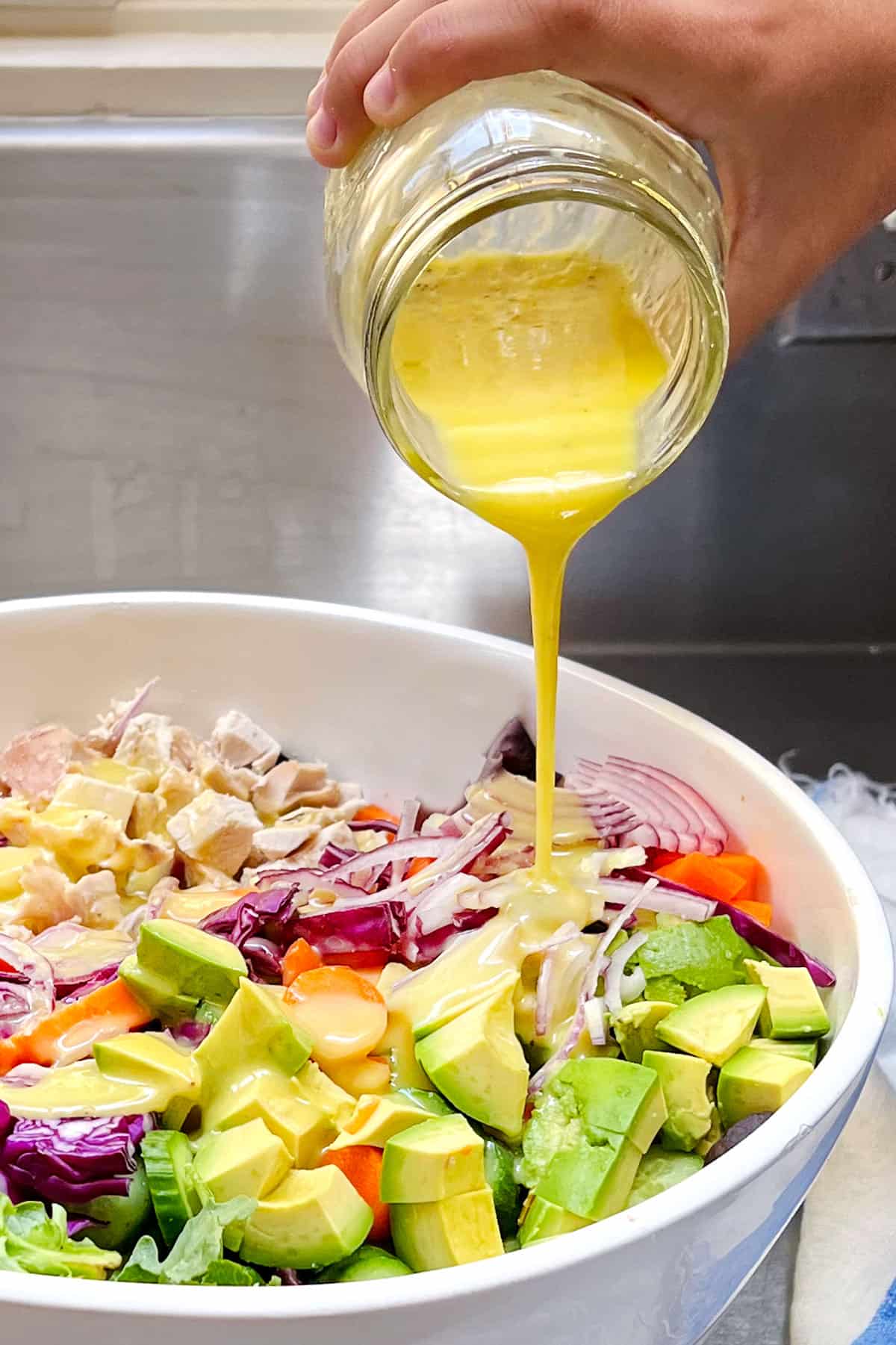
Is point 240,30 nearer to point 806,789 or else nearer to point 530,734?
point 530,734

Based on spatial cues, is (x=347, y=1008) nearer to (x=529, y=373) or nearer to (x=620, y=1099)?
(x=620, y=1099)

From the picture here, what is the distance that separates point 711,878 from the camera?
87 cm

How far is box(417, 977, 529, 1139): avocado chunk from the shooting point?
0.71 meters

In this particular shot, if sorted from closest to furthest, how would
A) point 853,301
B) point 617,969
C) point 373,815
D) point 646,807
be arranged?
point 617,969 < point 646,807 < point 373,815 < point 853,301

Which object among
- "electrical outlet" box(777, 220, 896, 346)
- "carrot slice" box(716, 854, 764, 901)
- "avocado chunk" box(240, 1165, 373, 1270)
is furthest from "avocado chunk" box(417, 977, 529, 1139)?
"electrical outlet" box(777, 220, 896, 346)

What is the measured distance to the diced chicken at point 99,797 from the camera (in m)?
0.96

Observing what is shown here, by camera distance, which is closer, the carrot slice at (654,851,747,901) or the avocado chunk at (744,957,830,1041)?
the avocado chunk at (744,957,830,1041)

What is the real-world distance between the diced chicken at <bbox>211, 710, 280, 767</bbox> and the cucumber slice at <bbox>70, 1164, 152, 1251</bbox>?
1.38ft

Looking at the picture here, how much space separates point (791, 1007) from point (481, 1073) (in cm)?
17

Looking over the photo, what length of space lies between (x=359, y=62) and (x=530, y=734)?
1.53 ft

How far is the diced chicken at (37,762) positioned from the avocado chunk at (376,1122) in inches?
15.9

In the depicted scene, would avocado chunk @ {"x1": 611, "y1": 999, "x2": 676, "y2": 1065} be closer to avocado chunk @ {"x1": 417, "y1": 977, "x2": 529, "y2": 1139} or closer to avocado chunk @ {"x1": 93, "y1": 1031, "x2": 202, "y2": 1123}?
avocado chunk @ {"x1": 417, "y1": 977, "x2": 529, "y2": 1139}

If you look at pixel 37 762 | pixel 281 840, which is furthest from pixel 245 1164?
pixel 37 762

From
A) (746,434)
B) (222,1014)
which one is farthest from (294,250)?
(222,1014)
